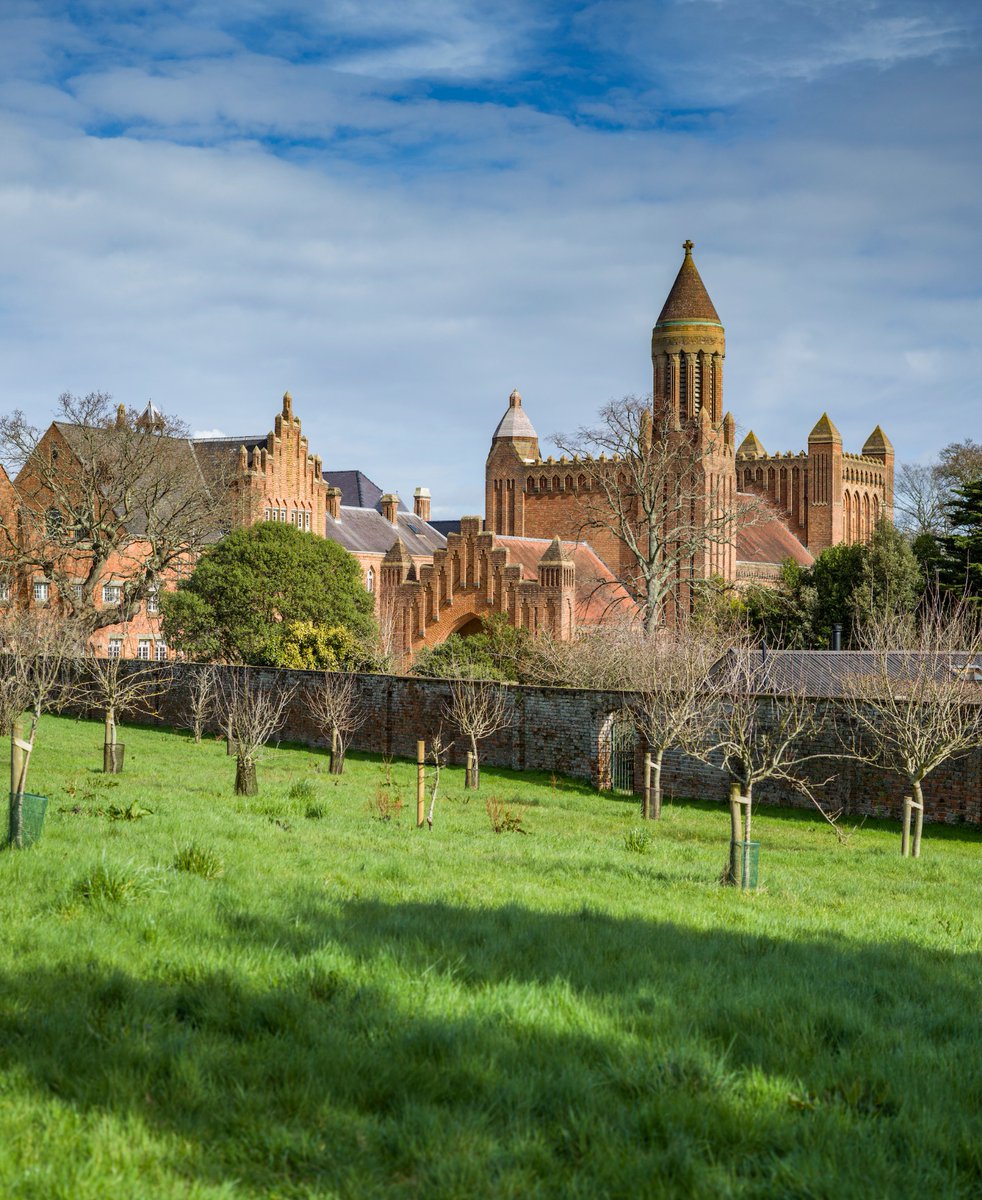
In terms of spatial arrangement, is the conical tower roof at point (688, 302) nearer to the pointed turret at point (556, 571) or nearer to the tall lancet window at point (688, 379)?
the tall lancet window at point (688, 379)

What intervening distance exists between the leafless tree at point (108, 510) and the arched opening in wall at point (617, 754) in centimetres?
2549

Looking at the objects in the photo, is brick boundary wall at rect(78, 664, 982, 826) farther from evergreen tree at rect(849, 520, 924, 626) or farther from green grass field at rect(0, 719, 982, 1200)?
evergreen tree at rect(849, 520, 924, 626)

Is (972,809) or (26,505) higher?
(26,505)

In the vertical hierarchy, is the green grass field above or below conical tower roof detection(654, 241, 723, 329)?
below

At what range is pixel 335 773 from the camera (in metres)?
27.8

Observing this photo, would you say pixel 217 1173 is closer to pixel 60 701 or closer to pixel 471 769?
pixel 471 769

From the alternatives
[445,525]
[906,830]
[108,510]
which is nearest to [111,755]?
[906,830]

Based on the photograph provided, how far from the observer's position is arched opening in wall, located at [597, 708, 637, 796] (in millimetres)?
28156

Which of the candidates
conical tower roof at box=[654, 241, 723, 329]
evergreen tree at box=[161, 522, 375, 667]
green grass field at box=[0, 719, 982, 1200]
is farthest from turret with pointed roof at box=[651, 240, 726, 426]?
green grass field at box=[0, 719, 982, 1200]

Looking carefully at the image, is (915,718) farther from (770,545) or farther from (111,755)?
(770,545)

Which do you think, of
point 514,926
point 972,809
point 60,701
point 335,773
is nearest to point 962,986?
point 514,926

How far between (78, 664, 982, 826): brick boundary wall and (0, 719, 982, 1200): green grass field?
14.6 m

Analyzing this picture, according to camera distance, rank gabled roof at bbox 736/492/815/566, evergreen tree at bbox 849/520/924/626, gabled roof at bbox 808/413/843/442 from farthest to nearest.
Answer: gabled roof at bbox 808/413/843/442
gabled roof at bbox 736/492/815/566
evergreen tree at bbox 849/520/924/626

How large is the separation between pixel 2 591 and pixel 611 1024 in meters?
55.2
